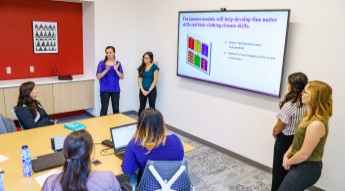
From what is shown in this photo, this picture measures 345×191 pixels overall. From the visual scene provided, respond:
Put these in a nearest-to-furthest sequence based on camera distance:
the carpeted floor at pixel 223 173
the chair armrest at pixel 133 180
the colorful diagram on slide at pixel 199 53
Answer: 1. the chair armrest at pixel 133 180
2. the carpeted floor at pixel 223 173
3. the colorful diagram on slide at pixel 199 53

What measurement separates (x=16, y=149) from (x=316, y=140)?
8.03ft

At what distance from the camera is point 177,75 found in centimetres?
489

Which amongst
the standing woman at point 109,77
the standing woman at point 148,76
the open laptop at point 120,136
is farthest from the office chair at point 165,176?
the standing woman at point 109,77

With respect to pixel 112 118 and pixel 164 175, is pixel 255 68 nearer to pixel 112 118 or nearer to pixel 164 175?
pixel 112 118

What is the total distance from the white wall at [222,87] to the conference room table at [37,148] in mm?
1468

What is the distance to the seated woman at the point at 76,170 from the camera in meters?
1.59

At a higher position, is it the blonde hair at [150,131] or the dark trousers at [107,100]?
the blonde hair at [150,131]

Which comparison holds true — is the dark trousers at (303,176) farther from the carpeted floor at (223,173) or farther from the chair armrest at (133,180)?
the carpeted floor at (223,173)

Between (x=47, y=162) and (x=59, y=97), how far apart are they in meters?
3.14

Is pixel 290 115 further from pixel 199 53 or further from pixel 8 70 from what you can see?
pixel 8 70

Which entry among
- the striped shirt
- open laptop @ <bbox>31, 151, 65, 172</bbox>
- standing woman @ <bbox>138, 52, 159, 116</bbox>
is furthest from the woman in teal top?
standing woman @ <bbox>138, 52, 159, 116</bbox>

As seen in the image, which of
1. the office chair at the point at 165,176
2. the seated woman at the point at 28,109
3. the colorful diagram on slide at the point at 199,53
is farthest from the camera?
the colorful diagram on slide at the point at 199,53

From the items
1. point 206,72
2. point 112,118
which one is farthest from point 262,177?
point 112,118

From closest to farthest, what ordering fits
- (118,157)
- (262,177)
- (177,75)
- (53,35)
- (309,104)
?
(309,104), (118,157), (262,177), (177,75), (53,35)
